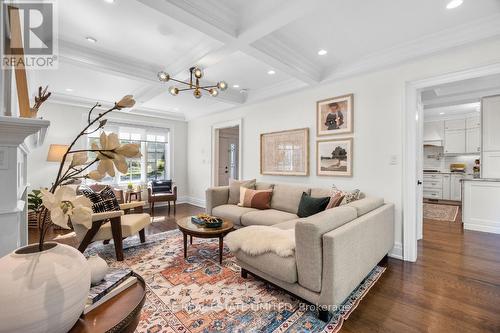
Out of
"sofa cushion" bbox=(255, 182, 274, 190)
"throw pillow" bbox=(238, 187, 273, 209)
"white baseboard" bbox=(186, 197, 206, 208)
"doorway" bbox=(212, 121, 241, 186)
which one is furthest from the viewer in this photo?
"white baseboard" bbox=(186, 197, 206, 208)

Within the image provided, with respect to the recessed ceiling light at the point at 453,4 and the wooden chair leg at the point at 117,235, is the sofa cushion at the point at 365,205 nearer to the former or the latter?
the recessed ceiling light at the point at 453,4

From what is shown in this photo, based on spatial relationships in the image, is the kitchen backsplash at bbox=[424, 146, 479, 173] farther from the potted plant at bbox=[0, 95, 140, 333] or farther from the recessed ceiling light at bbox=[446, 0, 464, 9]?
the potted plant at bbox=[0, 95, 140, 333]

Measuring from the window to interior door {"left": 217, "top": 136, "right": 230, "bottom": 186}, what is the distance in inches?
60.2

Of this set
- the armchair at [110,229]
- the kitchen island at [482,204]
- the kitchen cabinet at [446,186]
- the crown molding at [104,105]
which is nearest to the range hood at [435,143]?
the kitchen cabinet at [446,186]

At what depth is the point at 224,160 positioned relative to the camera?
255 inches

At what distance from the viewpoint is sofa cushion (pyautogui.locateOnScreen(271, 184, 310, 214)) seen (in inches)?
145

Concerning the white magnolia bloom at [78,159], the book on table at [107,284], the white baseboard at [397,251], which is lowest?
the white baseboard at [397,251]

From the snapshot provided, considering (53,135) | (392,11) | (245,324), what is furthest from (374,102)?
(53,135)

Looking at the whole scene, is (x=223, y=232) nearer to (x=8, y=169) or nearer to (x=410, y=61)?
(x=8, y=169)

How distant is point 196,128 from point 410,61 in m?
5.04

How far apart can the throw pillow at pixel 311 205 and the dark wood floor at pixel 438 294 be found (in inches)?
39.4

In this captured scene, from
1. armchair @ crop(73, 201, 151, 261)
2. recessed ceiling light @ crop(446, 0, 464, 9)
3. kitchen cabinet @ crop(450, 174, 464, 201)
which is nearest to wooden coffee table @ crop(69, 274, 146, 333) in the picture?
armchair @ crop(73, 201, 151, 261)
